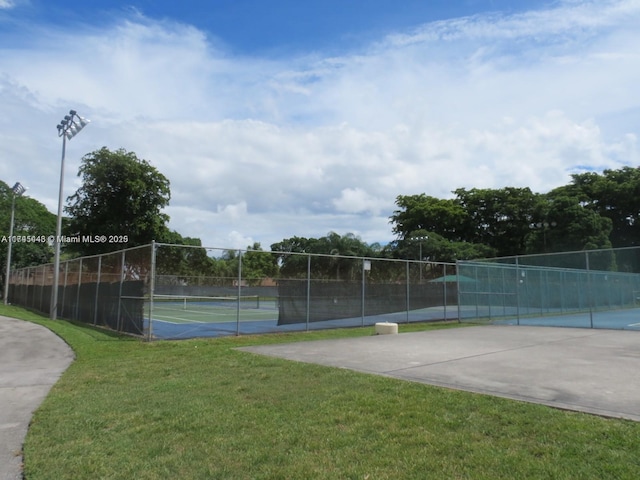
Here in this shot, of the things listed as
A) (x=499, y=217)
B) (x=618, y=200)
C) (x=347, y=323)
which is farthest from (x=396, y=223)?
(x=347, y=323)

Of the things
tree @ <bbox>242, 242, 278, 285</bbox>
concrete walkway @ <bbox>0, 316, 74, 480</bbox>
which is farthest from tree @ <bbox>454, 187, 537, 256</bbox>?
concrete walkway @ <bbox>0, 316, 74, 480</bbox>

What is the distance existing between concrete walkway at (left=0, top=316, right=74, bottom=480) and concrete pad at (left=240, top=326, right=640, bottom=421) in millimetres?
4276

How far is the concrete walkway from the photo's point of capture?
4938 millimetres

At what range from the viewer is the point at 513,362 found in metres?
9.33

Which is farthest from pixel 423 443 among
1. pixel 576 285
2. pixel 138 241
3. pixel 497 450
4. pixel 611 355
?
pixel 138 241

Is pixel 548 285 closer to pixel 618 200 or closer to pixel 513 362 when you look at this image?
pixel 513 362

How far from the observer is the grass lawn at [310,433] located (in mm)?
4066

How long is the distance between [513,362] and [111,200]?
3669 cm

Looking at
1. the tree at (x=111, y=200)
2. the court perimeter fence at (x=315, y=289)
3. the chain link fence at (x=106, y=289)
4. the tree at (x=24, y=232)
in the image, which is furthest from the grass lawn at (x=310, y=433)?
the tree at (x=24, y=232)

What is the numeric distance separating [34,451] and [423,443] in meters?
3.72

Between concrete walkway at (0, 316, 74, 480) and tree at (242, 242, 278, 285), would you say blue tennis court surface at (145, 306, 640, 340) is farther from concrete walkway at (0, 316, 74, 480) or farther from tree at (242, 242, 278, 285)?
concrete walkway at (0, 316, 74, 480)

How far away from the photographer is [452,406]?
18.9ft

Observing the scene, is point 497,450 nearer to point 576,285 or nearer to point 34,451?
point 34,451

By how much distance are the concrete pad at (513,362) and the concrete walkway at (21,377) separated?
4276 mm
